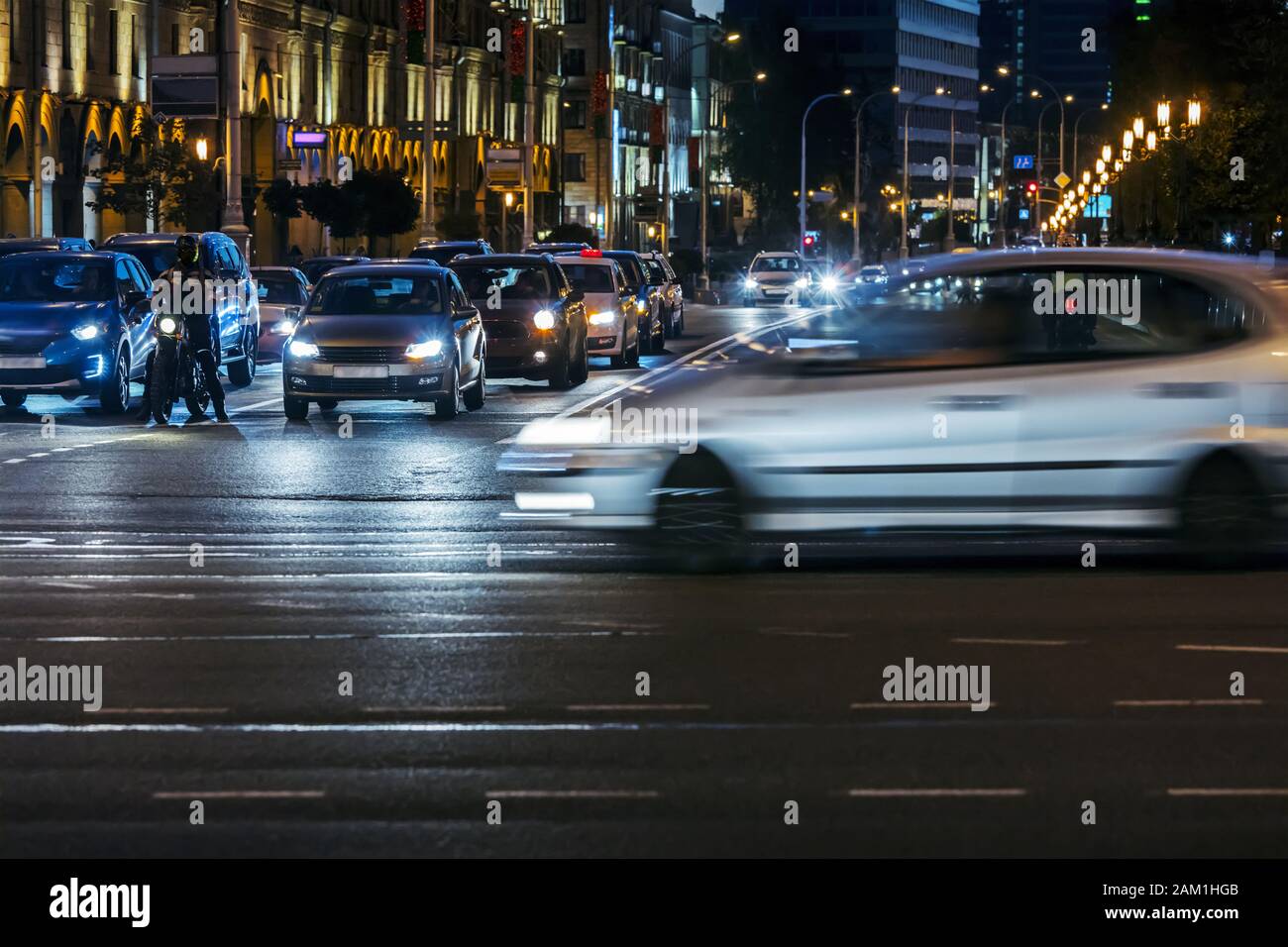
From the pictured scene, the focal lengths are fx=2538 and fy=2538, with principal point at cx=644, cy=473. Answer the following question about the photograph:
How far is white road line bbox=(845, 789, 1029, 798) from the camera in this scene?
25.3 ft

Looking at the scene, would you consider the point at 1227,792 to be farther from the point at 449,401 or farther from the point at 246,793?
the point at 449,401

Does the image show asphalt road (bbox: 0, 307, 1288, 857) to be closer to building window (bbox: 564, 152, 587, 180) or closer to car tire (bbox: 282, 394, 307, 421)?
car tire (bbox: 282, 394, 307, 421)

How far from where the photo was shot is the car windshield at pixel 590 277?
37.6 meters

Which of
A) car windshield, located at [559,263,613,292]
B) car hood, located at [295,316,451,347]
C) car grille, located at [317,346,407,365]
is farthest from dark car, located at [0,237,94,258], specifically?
car windshield, located at [559,263,613,292]

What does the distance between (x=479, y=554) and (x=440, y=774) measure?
240 inches

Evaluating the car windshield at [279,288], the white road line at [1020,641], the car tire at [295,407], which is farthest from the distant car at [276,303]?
the white road line at [1020,641]

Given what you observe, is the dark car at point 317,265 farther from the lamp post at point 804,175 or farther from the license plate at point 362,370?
the lamp post at point 804,175

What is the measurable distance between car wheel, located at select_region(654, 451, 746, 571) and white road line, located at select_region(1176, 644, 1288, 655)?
3066 millimetres

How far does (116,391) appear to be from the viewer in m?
26.6

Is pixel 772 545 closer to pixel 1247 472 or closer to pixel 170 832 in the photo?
pixel 1247 472

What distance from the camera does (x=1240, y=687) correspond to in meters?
9.66

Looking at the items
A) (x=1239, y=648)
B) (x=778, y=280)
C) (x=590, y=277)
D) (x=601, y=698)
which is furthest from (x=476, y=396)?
(x=778, y=280)

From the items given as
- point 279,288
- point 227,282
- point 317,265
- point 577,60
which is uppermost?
point 577,60

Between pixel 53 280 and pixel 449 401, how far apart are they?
5.13 m
